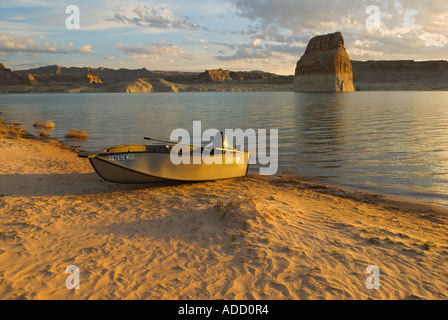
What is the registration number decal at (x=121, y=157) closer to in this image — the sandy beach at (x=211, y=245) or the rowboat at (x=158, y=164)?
the rowboat at (x=158, y=164)

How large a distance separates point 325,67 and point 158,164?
137922 millimetres

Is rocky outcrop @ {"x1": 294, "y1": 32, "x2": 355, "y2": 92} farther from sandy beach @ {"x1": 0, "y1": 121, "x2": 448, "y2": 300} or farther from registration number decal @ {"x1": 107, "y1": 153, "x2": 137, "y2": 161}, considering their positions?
registration number decal @ {"x1": 107, "y1": 153, "x2": 137, "y2": 161}

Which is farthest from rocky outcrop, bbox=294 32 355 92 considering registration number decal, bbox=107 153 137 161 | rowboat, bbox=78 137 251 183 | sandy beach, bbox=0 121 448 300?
registration number decal, bbox=107 153 137 161

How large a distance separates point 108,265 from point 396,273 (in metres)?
4.68

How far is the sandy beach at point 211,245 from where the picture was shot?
15.0ft

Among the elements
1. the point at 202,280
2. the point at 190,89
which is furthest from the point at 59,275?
the point at 190,89

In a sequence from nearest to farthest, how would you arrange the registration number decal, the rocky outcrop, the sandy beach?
the sandy beach < the registration number decal < the rocky outcrop

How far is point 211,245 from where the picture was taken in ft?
19.1

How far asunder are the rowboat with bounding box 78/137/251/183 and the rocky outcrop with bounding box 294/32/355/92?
133 metres

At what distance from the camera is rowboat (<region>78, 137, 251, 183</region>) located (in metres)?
8.85

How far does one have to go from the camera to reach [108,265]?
200 inches

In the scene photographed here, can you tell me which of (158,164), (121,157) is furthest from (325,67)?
(121,157)
